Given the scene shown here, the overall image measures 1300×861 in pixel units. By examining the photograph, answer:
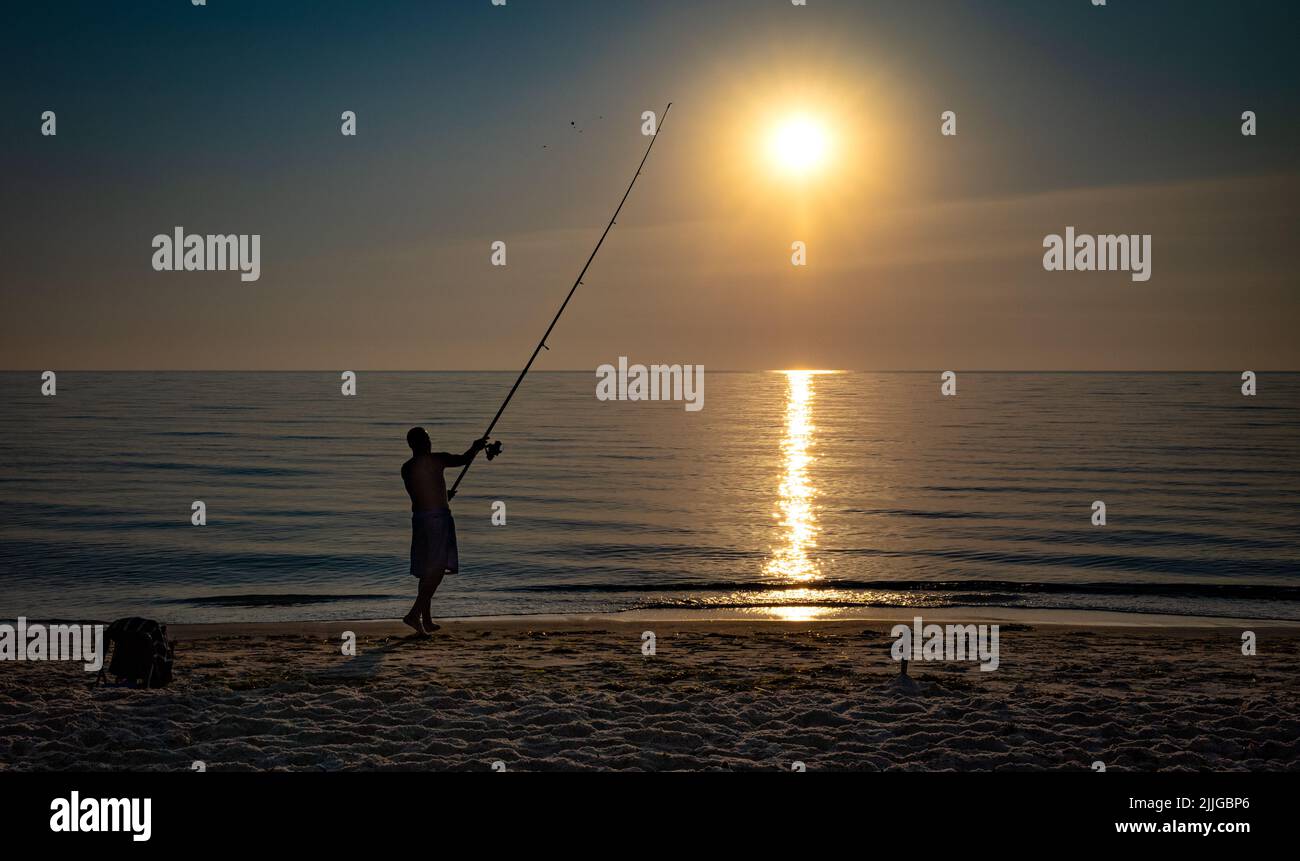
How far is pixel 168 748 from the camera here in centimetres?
694

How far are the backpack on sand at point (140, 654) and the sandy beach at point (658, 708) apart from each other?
0.57ft

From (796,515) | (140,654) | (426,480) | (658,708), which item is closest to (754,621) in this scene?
(426,480)

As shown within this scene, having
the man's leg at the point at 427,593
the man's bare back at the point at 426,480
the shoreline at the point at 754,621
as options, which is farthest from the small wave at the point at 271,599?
the man's bare back at the point at 426,480

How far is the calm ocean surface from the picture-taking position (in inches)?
645

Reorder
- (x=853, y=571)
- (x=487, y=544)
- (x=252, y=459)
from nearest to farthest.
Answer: (x=853, y=571) → (x=487, y=544) → (x=252, y=459)

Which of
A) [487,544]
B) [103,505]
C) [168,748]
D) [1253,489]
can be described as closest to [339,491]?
[103,505]

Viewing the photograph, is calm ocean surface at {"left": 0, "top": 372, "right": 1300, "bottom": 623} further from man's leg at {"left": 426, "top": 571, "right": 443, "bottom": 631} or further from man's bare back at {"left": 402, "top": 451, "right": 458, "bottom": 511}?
man's bare back at {"left": 402, "top": 451, "right": 458, "bottom": 511}

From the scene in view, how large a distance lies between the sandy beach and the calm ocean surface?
→ 14.1ft

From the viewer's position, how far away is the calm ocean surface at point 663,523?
645 inches

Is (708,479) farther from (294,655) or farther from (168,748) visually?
(168,748)

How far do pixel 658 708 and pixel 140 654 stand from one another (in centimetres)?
430

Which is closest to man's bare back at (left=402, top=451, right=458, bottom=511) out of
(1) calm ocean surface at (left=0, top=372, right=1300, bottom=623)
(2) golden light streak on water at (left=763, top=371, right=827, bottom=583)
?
(1) calm ocean surface at (left=0, top=372, right=1300, bottom=623)

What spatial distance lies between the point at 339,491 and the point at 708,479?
12469mm

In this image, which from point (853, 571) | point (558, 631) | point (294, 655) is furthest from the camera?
point (853, 571)
